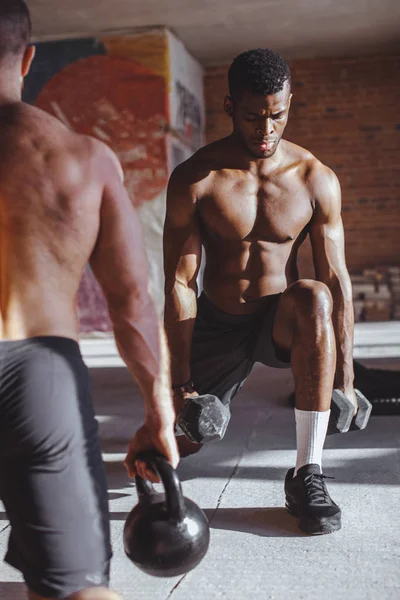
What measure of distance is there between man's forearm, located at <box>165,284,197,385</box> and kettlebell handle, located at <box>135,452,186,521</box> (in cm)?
111

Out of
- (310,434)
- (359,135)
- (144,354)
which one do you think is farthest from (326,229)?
(359,135)

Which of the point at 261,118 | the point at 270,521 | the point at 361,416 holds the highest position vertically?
the point at 261,118

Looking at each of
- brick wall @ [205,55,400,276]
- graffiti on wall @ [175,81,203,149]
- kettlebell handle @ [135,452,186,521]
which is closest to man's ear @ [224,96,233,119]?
kettlebell handle @ [135,452,186,521]

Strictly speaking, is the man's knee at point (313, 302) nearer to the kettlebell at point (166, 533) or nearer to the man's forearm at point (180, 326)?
the man's forearm at point (180, 326)

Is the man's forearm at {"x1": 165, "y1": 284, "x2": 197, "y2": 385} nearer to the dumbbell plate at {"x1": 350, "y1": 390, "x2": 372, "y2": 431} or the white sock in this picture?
the white sock

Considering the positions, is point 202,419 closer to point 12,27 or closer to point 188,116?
point 12,27

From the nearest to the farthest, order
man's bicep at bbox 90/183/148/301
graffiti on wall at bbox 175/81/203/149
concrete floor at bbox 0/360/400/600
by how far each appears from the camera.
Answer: man's bicep at bbox 90/183/148/301
concrete floor at bbox 0/360/400/600
graffiti on wall at bbox 175/81/203/149

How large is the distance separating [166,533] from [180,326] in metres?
1.21

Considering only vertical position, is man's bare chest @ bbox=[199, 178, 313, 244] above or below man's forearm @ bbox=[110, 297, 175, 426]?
above

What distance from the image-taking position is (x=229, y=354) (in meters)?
2.53

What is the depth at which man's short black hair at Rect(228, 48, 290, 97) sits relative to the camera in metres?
2.34

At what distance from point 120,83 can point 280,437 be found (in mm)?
5065

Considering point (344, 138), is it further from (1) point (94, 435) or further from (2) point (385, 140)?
(1) point (94, 435)

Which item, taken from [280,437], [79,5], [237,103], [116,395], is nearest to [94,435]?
[237,103]
